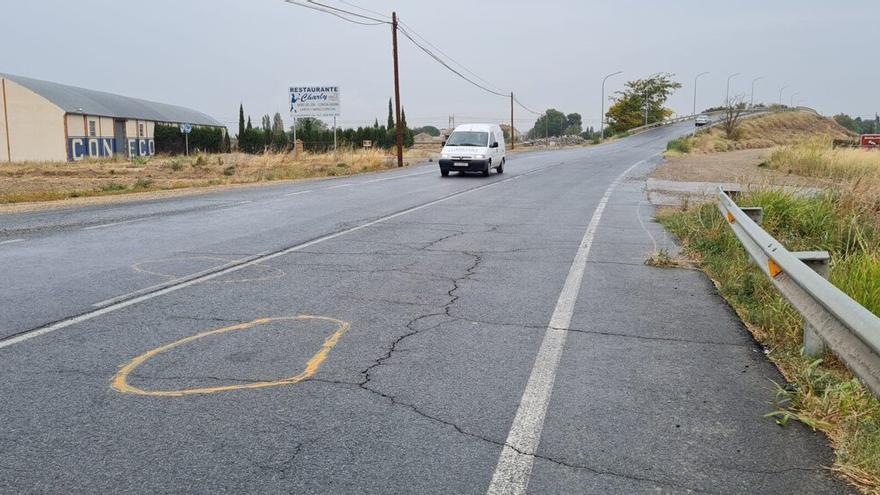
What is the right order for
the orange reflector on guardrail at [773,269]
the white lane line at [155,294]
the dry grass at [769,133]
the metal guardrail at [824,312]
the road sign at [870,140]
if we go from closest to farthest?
the metal guardrail at [824,312] < the orange reflector on guardrail at [773,269] < the white lane line at [155,294] < the road sign at [870,140] < the dry grass at [769,133]

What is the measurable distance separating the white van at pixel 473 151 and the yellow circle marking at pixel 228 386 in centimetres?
2160

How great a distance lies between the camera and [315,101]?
47281 mm

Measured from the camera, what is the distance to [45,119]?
53.9m

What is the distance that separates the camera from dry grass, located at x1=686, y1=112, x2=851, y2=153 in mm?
63231

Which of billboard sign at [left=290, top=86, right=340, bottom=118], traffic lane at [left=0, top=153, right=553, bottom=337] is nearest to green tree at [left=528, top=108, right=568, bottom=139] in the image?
Answer: billboard sign at [left=290, top=86, right=340, bottom=118]

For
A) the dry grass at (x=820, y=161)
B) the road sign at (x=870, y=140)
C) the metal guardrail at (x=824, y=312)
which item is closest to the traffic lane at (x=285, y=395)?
the metal guardrail at (x=824, y=312)

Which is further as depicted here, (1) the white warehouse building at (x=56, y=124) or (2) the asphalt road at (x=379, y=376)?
(1) the white warehouse building at (x=56, y=124)

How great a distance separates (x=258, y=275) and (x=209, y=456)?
489 cm

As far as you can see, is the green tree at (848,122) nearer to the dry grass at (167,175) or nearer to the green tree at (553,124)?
the green tree at (553,124)

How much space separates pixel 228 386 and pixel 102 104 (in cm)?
6550

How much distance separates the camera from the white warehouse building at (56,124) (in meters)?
53.5

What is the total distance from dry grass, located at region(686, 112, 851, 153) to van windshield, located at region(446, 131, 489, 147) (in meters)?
25.1

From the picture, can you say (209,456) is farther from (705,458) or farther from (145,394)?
(705,458)

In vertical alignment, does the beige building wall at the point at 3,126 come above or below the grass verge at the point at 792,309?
above
